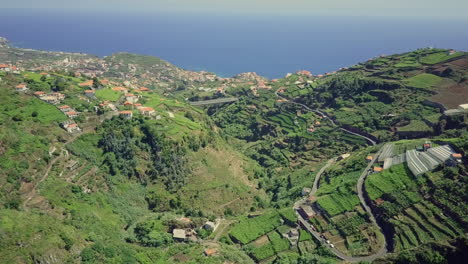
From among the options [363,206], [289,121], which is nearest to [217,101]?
[289,121]

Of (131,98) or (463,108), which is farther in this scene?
(131,98)

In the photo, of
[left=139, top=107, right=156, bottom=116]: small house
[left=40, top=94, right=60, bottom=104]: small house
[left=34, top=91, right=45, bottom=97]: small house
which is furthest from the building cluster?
[left=139, top=107, right=156, bottom=116]: small house

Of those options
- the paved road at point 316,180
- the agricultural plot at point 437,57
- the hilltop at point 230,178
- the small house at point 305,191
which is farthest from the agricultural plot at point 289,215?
the agricultural plot at point 437,57

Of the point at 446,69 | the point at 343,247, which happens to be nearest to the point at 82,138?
the point at 343,247

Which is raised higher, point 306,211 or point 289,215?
point 306,211

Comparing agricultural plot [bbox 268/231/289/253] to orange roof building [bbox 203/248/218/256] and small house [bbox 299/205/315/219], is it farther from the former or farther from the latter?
orange roof building [bbox 203/248/218/256]

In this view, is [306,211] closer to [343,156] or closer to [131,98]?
[343,156]
